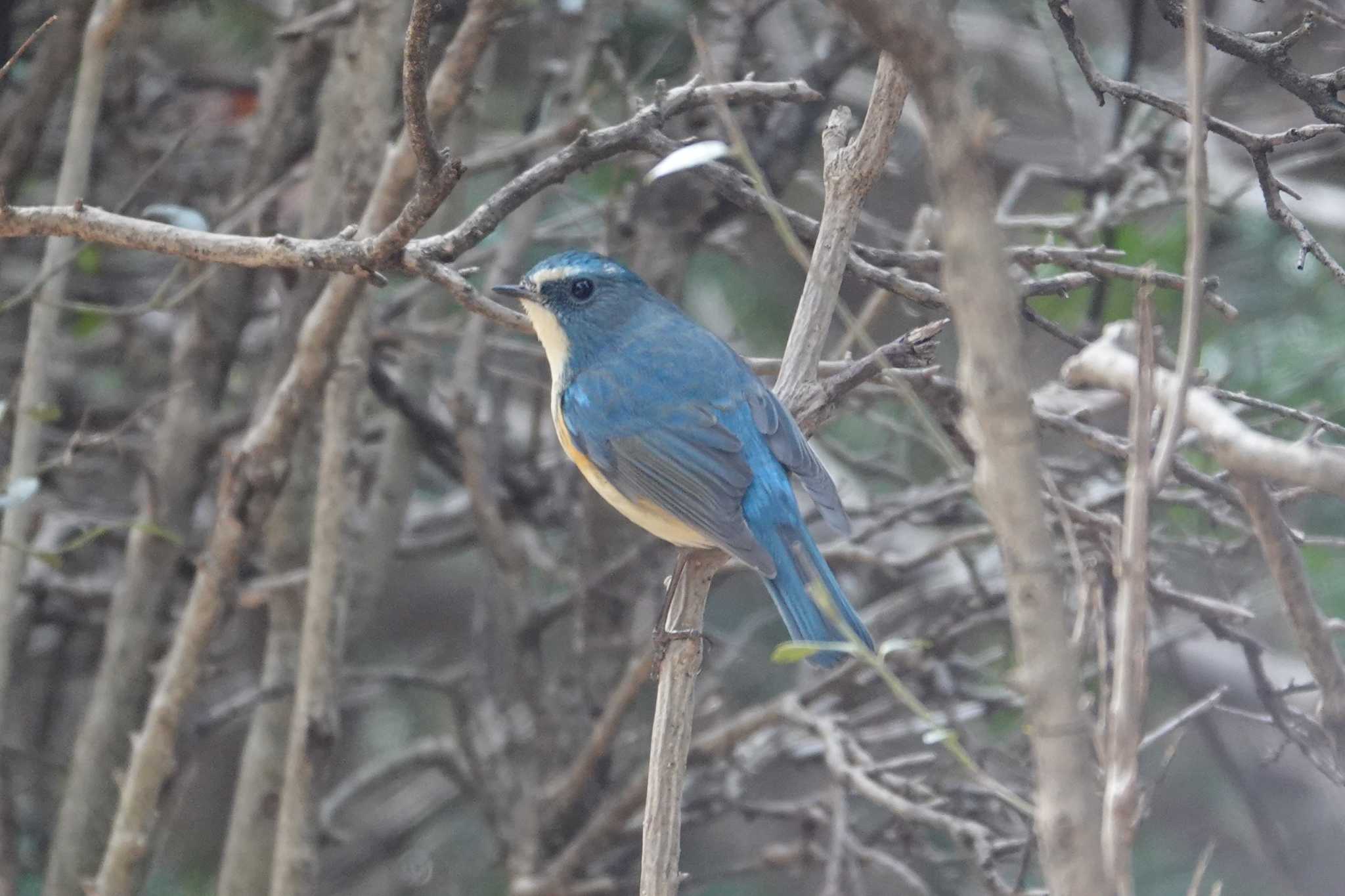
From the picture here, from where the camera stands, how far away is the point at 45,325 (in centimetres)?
348

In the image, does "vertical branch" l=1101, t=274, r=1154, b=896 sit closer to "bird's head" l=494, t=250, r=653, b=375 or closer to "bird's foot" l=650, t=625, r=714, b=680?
"bird's foot" l=650, t=625, r=714, b=680

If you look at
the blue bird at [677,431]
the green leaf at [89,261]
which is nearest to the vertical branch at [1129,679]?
the blue bird at [677,431]

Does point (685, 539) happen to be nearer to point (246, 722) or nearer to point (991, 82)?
point (246, 722)

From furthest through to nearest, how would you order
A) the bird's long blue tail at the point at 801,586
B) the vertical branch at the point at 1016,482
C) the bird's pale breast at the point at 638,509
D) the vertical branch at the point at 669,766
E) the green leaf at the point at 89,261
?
the green leaf at the point at 89,261 → the bird's pale breast at the point at 638,509 → the bird's long blue tail at the point at 801,586 → the vertical branch at the point at 669,766 → the vertical branch at the point at 1016,482

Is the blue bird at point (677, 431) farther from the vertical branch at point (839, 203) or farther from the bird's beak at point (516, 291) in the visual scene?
the vertical branch at point (839, 203)

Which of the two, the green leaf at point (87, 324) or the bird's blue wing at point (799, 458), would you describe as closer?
the bird's blue wing at point (799, 458)

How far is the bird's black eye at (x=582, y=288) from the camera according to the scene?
142 inches

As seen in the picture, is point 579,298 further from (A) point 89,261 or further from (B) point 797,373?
(A) point 89,261

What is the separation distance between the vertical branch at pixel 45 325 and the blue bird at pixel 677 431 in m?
1.10

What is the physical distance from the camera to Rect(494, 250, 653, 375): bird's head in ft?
11.8

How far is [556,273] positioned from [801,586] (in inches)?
44.1

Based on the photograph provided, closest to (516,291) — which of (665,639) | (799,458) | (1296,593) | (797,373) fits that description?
(799,458)

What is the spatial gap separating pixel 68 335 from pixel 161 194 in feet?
2.22

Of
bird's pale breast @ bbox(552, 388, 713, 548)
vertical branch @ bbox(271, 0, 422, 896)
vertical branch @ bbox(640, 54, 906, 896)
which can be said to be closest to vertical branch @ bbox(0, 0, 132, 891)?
vertical branch @ bbox(271, 0, 422, 896)
